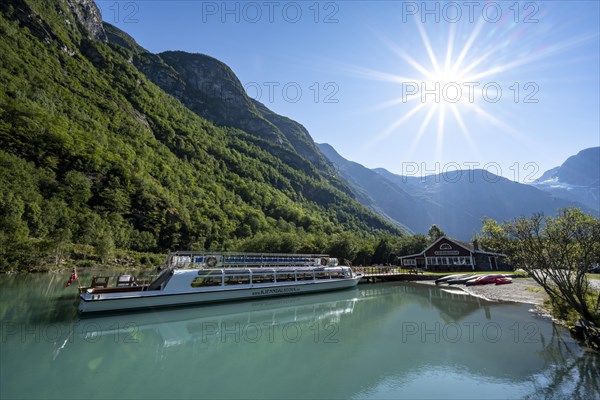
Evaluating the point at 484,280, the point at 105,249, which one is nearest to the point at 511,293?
the point at 484,280

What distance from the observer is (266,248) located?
101 metres

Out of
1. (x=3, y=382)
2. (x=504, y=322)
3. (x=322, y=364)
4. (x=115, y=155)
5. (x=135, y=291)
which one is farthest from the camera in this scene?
(x=115, y=155)

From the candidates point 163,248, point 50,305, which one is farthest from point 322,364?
point 163,248

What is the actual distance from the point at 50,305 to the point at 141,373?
2023 centimetres

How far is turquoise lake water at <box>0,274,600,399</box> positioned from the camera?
1155cm

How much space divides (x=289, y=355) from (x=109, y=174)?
114501 mm

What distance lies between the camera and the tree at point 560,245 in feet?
56.3

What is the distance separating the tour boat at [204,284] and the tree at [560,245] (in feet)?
74.4

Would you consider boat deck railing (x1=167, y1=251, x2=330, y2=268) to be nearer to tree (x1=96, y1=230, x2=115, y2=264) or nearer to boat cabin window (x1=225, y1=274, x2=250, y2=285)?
boat cabin window (x1=225, y1=274, x2=250, y2=285)

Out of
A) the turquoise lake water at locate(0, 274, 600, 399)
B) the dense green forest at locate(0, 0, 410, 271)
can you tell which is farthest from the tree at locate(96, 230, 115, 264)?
the turquoise lake water at locate(0, 274, 600, 399)

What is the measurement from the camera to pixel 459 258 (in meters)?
60.5

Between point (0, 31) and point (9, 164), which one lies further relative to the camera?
point (0, 31)

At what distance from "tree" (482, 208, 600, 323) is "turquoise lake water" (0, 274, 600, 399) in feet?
9.37

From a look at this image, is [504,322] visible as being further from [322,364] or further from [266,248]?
[266,248]
